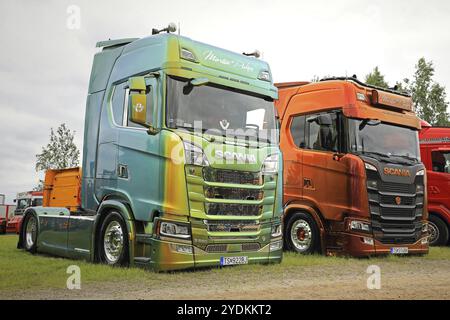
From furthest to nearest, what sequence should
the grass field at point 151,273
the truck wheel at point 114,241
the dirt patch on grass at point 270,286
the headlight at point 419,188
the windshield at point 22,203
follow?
the windshield at point 22,203, the headlight at point 419,188, the truck wheel at point 114,241, the grass field at point 151,273, the dirt patch on grass at point 270,286

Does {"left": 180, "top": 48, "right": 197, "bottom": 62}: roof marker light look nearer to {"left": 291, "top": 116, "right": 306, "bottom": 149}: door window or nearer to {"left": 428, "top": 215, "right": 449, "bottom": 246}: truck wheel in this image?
{"left": 291, "top": 116, "right": 306, "bottom": 149}: door window

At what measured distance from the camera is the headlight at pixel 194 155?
7500mm

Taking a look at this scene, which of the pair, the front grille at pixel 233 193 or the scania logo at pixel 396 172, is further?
the scania logo at pixel 396 172

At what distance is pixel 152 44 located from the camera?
8344 mm

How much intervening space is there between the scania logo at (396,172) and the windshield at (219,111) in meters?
3.01

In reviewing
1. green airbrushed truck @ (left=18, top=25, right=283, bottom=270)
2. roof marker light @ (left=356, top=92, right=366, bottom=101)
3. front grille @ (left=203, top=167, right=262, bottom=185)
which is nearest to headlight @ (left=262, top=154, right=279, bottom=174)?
green airbrushed truck @ (left=18, top=25, right=283, bottom=270)

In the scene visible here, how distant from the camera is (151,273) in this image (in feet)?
24.2

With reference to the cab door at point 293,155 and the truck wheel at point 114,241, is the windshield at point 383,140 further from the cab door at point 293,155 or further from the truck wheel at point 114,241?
the truck wheel at point 114,241

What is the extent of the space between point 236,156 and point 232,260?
1.64 m

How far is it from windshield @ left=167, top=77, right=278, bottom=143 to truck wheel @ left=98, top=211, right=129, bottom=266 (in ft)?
→ 6.12

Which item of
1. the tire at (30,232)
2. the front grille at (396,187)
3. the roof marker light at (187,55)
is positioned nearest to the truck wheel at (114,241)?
the roof marker light at (187,55)

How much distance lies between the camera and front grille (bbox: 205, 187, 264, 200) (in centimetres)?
777
